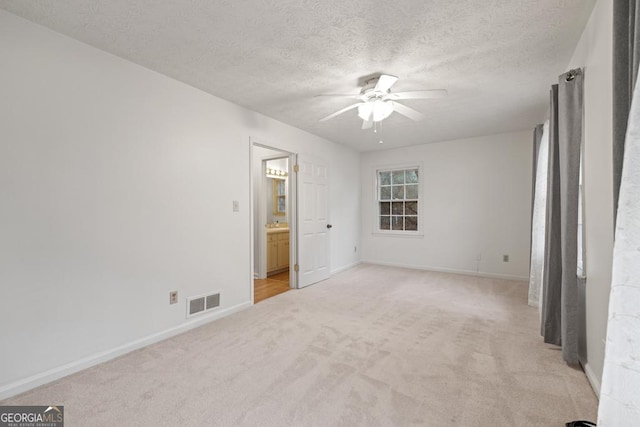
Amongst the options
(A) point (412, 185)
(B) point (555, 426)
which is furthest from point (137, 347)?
(A) point (412, 185)

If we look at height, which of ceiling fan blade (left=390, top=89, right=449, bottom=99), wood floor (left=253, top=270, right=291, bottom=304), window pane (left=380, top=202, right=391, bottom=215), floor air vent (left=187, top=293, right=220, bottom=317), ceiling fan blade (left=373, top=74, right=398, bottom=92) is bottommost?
wood floor (left=253, top=270, right=291, bottom=304)

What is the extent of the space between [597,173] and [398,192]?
410cm

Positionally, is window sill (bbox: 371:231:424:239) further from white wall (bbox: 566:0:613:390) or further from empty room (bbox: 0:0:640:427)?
white wall (bbox: 566:0:613:390)

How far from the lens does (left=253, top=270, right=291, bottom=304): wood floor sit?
3979mm

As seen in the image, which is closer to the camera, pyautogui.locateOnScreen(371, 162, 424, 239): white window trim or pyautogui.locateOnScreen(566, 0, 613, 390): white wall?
pyautogui.locateOnScreen(566, 0, 613, 390): white wall

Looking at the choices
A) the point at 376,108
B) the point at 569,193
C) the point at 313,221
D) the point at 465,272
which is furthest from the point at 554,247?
the point at 313,221

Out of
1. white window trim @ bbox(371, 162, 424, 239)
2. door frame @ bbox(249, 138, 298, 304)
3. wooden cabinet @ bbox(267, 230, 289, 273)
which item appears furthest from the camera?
white window trim @ bbox(371, 162, 424, 239)

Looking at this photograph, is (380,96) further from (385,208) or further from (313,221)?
(385,208)

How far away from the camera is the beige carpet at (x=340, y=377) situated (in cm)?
165

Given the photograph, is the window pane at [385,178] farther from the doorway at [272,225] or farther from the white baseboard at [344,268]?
the doorway at [272,225]

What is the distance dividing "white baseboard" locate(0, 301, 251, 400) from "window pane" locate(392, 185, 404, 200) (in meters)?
4.16

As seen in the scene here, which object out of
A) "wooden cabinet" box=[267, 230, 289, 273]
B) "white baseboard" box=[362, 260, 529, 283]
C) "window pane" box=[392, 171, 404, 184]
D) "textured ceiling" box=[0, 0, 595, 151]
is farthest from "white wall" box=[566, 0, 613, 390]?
"wooden cabinet" box=[267, 230, 289, 273]

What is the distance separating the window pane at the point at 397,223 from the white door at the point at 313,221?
1.64m

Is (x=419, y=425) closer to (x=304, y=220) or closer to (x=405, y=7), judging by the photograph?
(x=405, y=7)
